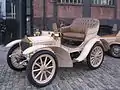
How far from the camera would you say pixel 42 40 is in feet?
19.0

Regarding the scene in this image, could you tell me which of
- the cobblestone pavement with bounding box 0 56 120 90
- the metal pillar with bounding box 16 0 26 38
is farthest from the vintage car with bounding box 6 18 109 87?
the metal pillar with bounding box 16 0 26 38

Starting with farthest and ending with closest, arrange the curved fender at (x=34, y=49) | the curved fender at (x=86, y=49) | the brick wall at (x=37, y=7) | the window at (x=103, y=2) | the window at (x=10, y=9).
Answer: the window at (x=103, y=2) → the brick wall at (x=37, y=7) → the window at (x=10, y=9) → the curved fender at (x=86, y=49) → the curved fender at (x=34, y=49)

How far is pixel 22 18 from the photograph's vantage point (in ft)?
35.6

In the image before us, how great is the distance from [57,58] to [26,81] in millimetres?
820

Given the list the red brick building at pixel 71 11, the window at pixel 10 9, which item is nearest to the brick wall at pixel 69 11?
the red brick building at pixel 71 11

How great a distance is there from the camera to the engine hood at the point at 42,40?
226 inches

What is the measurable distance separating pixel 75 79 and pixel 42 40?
1125mm

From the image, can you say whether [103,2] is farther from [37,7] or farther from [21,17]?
[21,17]

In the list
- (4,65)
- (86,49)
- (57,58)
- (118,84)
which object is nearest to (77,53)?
(86,49)

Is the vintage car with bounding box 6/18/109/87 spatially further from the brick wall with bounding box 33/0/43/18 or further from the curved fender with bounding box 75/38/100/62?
the brick wall with bounding box 33/0/43/18

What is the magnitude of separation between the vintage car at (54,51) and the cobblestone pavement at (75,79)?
8.0 inches

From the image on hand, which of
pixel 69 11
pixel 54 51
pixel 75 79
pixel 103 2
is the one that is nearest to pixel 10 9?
pixel 69 11

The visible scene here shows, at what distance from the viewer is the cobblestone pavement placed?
18.1 ft

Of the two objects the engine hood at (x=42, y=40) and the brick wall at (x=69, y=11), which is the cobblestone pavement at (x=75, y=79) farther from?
the brick wall at (x=69, y=11)
